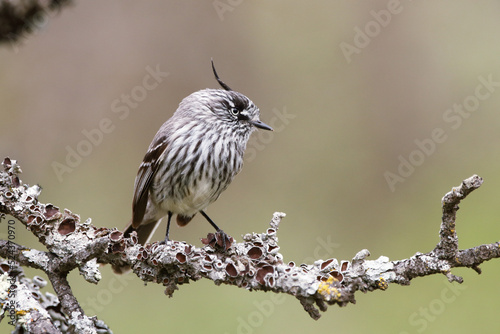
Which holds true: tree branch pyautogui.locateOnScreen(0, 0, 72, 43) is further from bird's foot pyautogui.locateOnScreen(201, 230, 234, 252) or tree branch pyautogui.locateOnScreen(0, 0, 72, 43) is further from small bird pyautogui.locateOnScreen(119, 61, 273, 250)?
small bird pyautogui.locateOnScreen(119, 61, 273, 250)

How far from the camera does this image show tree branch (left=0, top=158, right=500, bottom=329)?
2.09 metres

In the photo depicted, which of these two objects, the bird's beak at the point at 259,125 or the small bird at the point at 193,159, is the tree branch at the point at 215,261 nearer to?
the small bird at the point at 193,159

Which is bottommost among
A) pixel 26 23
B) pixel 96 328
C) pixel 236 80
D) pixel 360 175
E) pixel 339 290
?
pixel 96 328

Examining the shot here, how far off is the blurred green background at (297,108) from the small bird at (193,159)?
1181mm

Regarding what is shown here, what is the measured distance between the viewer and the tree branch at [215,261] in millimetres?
2092

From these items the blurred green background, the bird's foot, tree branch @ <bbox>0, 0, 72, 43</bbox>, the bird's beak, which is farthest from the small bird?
tree branch @ <bbox>0, 0, 72, 43</bbox>

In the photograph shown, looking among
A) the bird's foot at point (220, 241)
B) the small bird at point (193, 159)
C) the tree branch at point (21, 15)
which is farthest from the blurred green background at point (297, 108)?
the tree branch at point (21, 15)

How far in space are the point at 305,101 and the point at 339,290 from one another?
11.5 ft

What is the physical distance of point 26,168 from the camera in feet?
16.3

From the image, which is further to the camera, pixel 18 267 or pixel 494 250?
pixel 18 267

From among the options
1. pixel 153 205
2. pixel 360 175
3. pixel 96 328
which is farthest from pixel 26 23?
pixel 360 175

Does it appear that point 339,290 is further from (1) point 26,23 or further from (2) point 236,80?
(2) point 236,80

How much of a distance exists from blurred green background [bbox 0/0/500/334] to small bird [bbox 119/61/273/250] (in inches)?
46.5

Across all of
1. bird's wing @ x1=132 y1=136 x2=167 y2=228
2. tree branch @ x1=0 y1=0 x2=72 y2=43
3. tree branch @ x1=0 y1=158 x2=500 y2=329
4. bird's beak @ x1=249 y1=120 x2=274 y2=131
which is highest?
bird's beak @ x1=249 y1=120 x2=274 y2=131
